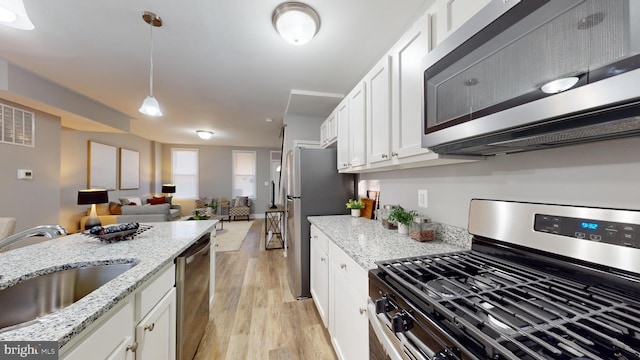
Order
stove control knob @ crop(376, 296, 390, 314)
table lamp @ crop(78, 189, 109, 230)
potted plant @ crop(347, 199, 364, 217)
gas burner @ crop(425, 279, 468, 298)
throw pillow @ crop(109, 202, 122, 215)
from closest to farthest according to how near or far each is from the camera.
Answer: gas burner @ crop(425, 279, 468, 298), stove control knob @ crop(376, 296, 390, 314), potted plant @ crop(347, 199, 364, 217), table lamp @ crop(78, 189, 109, 230), throw pillow @ crop(109, 202, 122, 215)

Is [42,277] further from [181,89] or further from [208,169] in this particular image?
[208,169]

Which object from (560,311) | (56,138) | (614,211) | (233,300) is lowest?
(233,300)

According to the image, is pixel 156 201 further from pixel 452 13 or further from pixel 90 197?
pixel 452 13

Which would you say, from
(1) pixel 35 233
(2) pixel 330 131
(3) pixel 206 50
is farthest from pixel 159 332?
(2) pixel 330 131

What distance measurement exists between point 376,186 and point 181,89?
2878 millimetres

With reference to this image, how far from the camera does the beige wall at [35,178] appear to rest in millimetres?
2902

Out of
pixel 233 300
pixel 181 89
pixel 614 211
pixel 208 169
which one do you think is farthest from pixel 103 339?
pixel 208 169

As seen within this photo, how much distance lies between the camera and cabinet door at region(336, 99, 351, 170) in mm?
2166

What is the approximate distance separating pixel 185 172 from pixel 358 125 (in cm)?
750

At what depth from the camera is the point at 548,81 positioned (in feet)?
2.01

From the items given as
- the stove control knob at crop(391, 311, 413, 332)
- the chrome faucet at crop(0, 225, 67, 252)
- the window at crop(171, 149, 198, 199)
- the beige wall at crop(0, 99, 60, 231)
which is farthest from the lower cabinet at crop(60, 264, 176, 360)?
the window at crop(171, 149, 198, 199)

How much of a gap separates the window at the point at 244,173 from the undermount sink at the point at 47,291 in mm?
6939

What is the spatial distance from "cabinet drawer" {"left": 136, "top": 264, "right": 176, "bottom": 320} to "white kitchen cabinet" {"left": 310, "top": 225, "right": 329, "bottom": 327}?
3.30 feet

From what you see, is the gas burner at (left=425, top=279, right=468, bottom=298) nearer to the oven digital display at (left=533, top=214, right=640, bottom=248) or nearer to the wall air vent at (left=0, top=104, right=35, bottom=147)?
the oven digital display at (left=533, top=214, right=640, bottom=248)
